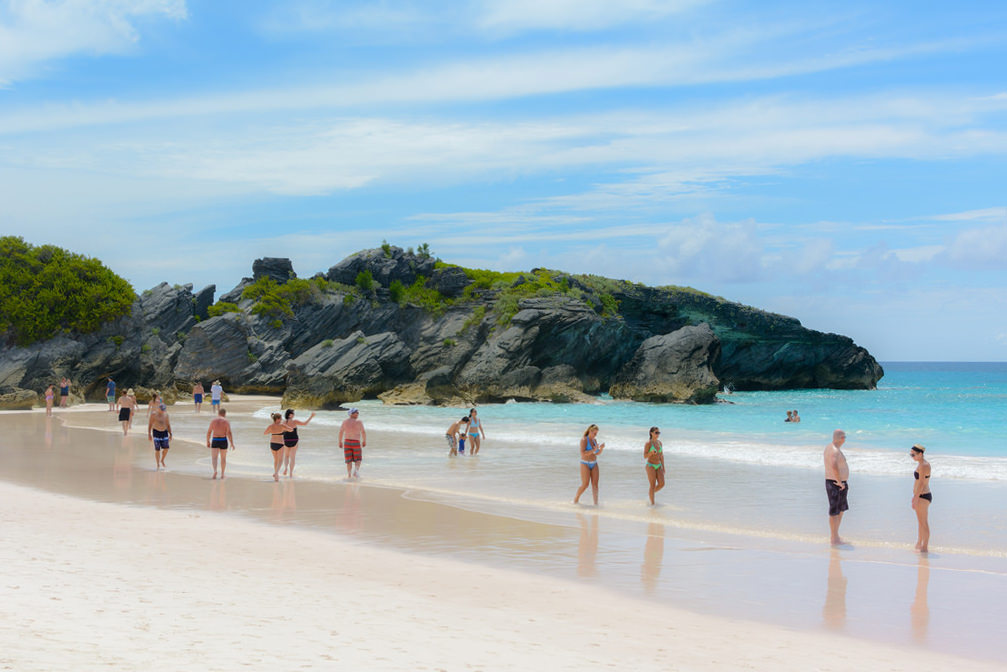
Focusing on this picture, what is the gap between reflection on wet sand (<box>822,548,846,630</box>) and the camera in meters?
7.55

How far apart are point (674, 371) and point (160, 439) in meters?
41.4

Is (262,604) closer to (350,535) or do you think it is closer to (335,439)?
(350,535)

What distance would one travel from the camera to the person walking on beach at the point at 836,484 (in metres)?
11.3

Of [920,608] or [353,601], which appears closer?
[353,601]

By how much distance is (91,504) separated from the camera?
1307 centimetres

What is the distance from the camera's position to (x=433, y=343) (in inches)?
2301

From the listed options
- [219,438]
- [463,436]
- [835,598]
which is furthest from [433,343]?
[835,598]

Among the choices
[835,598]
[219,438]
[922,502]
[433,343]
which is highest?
[433,343]

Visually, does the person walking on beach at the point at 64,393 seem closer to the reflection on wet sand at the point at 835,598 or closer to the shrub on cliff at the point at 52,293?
the shrub on cliff at the point at 52,293

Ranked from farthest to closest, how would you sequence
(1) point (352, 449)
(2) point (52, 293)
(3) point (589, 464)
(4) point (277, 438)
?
(2) point (52, 293) → (1) point (352, 449) → (4) point (277, 438) → (3) point (589, 464)

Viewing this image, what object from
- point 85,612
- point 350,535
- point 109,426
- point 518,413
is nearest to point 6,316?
point 109,426

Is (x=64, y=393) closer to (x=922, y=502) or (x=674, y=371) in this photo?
(x=674, y=371)

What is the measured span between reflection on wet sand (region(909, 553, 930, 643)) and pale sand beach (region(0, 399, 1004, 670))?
0.05 m

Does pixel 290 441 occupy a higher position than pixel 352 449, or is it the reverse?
pixel 290 441
